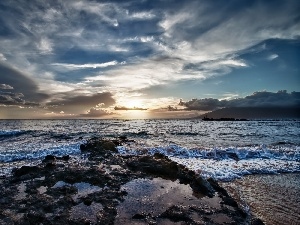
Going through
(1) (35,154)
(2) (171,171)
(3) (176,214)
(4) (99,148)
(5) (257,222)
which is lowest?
(5) (257,222)

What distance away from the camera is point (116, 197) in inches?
313

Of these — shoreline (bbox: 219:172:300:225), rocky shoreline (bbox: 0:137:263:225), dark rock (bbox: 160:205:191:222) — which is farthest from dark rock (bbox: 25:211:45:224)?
shoreline (bbox: 219:172:300:225)

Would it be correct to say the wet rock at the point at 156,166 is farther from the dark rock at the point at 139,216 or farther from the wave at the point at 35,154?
the wave at the point at 35,154

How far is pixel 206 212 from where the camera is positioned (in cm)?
694

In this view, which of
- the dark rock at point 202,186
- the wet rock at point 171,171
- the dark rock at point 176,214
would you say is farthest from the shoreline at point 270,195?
the dark rock at point 176,214

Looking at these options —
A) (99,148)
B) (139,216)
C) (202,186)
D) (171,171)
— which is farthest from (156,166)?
(99,148)

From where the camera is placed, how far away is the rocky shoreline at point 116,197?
21.2 ft

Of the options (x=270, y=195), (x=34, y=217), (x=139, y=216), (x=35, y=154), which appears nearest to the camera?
(x=34, y=217)

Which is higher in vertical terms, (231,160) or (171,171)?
(171,171)

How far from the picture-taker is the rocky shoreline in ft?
21.2

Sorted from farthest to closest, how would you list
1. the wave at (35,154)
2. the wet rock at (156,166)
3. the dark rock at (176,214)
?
the wave at (35,154) < the wet rock at (156,166) < the dark rock at (176,214)

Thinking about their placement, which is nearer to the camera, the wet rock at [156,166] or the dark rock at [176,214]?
the dark rock at [176,214]

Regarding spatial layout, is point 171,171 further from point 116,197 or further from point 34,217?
point 34,217

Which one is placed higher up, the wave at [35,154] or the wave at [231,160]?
the wave at [35,154]
